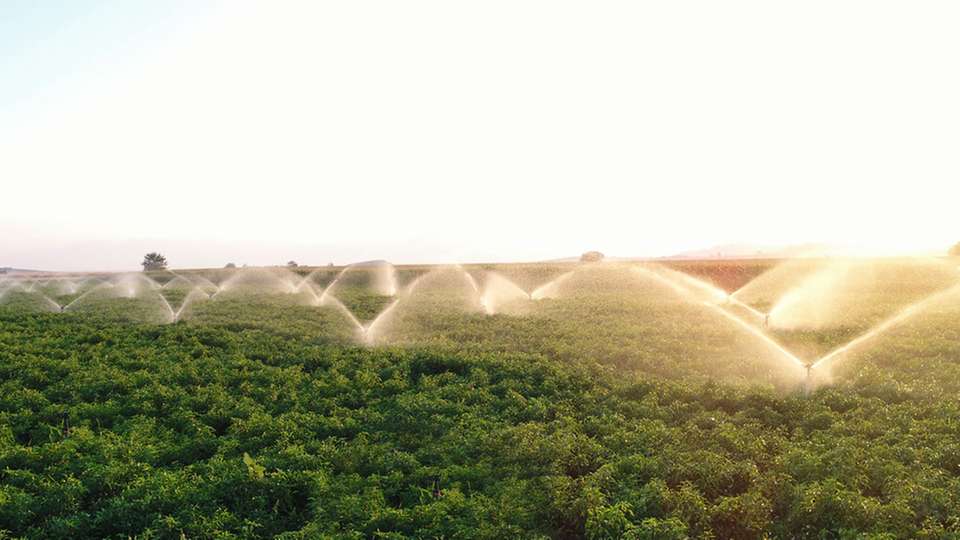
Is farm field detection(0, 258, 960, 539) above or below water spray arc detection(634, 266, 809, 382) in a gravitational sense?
below

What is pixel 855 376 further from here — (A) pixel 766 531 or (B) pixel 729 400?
(A) pixel 766 531

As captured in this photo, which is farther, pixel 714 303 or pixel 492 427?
pixel 714 303

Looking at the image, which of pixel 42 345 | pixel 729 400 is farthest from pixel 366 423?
pixel 42 345

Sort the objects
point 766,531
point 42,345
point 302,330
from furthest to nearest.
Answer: point 302,330, point 42,345, point 766,531

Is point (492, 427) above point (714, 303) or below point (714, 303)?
below

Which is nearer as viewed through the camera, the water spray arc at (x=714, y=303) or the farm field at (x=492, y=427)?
the farm field at (x=492, y=427)

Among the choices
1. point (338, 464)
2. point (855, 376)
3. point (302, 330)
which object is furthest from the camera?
point (302, 330)

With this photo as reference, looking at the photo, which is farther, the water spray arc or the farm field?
the water spray arc

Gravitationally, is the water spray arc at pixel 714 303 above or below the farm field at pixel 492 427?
above
